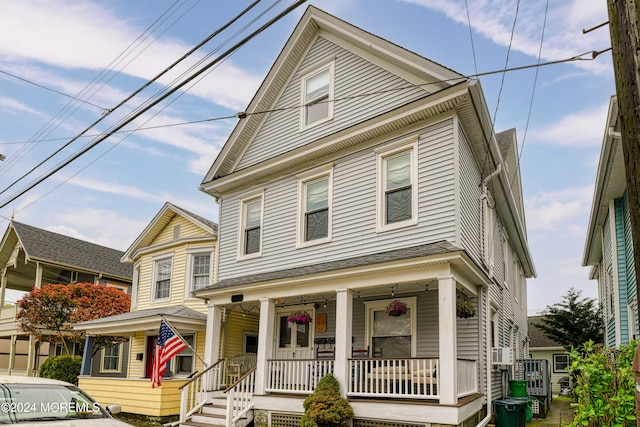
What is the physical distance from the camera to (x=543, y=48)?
9727 mm

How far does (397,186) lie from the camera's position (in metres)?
11.9

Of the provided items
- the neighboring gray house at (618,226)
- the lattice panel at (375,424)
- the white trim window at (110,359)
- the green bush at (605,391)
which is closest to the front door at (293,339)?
the lattice panel at (375,424)

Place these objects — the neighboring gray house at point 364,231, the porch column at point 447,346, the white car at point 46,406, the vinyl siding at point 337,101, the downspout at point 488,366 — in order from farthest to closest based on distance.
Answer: the vinyl siding at point 337,101
the downspout at point 488,366
the neighboring gray house at point 364,231
the porch column at point 447,346
the white car at point 46,406

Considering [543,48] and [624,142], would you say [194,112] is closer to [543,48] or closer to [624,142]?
[543,48]

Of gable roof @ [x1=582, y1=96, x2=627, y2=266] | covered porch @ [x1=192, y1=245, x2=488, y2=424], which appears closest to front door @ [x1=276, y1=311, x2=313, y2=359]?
covered porch @ [x1=192, y1=245, x2=488, y2=424]

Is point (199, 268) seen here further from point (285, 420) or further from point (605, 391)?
point (605, 391)

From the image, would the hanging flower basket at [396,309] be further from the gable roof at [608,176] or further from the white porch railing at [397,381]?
the gable roof at [608,176]

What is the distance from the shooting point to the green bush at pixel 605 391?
23.3 feet

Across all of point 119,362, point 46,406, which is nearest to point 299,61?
point 46,406

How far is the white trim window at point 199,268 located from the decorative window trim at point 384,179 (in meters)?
8.18

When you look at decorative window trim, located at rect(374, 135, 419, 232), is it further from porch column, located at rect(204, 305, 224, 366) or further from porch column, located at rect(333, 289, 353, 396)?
porch column, located at rect(204, 305, 224, 366)

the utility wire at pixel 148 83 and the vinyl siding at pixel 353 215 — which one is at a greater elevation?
the utility wire at pixel 148 83

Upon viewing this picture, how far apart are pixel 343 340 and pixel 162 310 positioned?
27.9 ft

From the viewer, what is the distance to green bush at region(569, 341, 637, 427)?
7.11m
